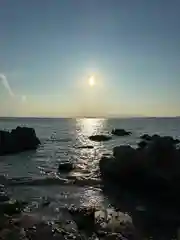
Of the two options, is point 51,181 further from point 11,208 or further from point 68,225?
point 68,225

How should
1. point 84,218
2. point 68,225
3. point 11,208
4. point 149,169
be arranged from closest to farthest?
point 68,225 < point 84,218 < point 11,208 < point 149,169

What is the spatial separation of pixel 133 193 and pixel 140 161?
485 centimetres

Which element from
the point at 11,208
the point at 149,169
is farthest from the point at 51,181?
the point at 11,208

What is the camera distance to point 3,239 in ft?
61.1

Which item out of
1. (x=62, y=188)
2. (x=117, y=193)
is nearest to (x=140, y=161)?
(x=117, y=193)

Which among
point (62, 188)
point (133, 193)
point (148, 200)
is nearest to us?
point (148, 200)

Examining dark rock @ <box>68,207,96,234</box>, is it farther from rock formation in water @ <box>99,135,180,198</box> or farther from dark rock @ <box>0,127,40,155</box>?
dark rock @ <box>0,127,40,155</box>

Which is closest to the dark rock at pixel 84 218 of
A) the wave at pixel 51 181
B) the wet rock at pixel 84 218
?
the wet rock at pixel 84 218

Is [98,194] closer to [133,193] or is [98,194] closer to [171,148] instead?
[133,193]

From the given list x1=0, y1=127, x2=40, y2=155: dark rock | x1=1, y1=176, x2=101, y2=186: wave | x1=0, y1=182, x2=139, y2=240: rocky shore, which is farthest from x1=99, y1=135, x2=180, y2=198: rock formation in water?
x1=0, y1=127, x2=40, y2=155: dark rock

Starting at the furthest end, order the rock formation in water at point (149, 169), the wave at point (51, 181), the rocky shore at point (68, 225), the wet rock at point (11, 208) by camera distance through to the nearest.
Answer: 1. the wave at point (51, 181)
2. the rock formation in water at point (149, 169)
3. the wet rock at point (11, 208)
4. the rocky shore at point (68, 225)

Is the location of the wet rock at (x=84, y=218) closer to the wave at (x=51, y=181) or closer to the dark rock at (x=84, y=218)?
the dark rock at (x=84, y=218)

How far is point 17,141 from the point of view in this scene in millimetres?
75312

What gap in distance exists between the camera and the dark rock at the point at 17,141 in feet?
232
